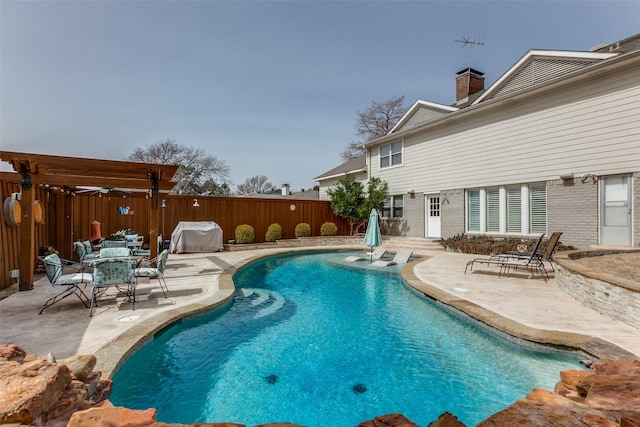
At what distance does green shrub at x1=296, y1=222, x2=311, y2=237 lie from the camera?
16.7 m

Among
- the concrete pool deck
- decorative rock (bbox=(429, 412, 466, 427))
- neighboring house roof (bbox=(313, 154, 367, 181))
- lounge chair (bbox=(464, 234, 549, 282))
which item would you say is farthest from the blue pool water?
neighboring house roof (bbox=(313, 154, 367, 181))

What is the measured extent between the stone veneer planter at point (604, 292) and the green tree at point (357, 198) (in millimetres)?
10622

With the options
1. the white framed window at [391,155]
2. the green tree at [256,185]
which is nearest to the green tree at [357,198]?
the white framed window at [391,155]

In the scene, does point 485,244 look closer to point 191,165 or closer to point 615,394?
point 615,394

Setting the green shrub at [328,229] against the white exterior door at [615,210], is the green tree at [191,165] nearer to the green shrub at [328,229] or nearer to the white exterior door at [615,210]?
the green shrub at [328,229]

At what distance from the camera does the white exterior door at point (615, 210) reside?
8891 mm

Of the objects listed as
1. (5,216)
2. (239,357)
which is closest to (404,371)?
(239,357)

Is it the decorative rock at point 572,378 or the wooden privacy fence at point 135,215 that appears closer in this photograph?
the decorative rock at point 572,378

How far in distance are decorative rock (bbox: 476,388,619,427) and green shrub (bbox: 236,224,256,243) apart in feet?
45.3

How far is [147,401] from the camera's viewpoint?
3.32m

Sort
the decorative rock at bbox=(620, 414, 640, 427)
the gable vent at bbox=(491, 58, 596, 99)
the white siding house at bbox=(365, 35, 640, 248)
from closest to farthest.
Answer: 1. the decorative rock at bbox=(620, 414, 640, 427)
2. the white siding house at bbox=(365, 35, 640, 248)
3. the gable vent at bbox=(491, 58, 596, 99)

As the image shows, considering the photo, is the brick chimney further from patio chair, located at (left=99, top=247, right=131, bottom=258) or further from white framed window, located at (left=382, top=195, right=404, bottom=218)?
patio chair, located at (left=99, top=247, right=131, bottom=258)

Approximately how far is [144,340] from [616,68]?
13507 millimetres

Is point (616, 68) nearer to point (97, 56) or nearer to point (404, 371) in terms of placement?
point (404, 371)
